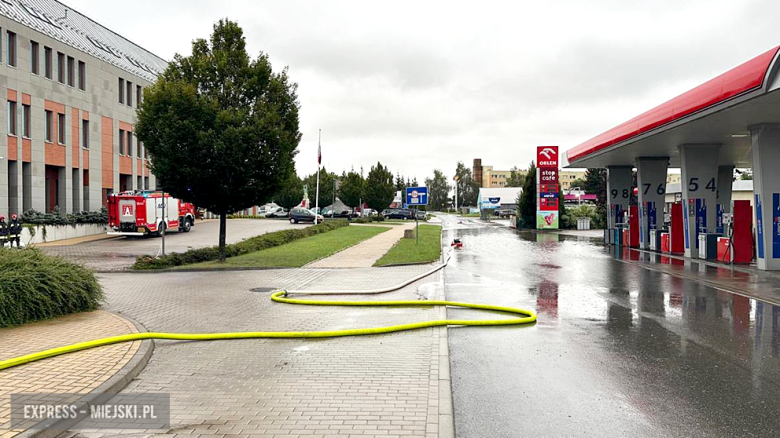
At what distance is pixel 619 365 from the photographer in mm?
6625

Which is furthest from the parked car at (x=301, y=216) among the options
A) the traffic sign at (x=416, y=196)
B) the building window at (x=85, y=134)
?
the traffic sign at (x=416, y=196)

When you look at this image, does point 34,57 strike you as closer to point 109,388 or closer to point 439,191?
point 109,388

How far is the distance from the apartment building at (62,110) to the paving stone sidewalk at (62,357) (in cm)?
2369

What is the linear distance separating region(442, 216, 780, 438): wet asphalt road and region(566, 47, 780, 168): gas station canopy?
4.86m

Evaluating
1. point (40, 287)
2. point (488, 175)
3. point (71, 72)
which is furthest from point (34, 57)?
point (488, 175)

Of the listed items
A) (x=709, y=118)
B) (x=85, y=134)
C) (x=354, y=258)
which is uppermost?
(x=85, y=134)

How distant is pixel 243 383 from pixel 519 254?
1797 cm

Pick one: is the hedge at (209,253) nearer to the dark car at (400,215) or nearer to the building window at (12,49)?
the building window at (12,49)

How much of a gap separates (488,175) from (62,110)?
526 ft

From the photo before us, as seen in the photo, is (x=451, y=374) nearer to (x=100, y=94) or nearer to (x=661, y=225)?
(x=661, y=225)

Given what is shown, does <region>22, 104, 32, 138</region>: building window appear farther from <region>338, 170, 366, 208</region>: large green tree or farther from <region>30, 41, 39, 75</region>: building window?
<region>338, 170, 366, 208</region>: large green tree

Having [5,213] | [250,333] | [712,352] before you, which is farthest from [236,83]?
[5,213]

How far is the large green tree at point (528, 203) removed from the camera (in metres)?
47.1

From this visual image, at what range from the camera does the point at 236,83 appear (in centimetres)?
1845
